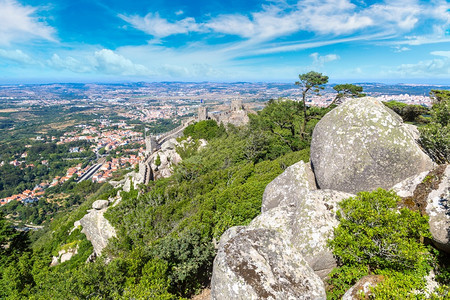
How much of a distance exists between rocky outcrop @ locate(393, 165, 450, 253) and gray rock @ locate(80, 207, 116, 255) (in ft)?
52.8

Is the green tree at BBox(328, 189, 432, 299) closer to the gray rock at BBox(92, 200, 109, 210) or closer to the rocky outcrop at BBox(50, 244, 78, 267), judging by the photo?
the rocky outcrop at BBox(50, 244, 78, 267)

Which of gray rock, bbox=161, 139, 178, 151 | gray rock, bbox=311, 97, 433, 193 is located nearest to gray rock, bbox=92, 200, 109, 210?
gray rock, bbox=161, 139, 178, 151

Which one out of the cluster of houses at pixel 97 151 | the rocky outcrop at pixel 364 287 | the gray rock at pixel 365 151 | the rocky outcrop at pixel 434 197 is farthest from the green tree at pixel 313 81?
the cluster of houses at pixel 97 151

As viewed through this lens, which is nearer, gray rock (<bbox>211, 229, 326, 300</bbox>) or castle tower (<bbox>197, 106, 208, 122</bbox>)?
gray rock (<bbox>211, 229, 326, 300</bbox>)

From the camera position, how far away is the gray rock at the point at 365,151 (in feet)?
24.4

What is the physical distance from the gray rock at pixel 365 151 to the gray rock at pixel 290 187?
699 millimetres

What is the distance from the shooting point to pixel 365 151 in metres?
7.71

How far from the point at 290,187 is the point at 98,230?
14.3m

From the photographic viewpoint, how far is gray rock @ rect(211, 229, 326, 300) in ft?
18.4

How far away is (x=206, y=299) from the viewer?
30.0 ft

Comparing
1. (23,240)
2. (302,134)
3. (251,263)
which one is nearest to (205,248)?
(251,263)

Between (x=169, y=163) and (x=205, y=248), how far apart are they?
64.4ft

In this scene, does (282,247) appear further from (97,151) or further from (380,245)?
(97,151)

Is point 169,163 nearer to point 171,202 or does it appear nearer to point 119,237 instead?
point 171,202
